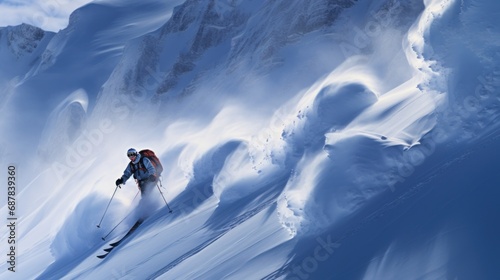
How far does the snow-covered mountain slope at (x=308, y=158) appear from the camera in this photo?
6562 mm

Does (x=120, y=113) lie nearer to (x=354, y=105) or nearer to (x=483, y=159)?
(x=354, y=105)

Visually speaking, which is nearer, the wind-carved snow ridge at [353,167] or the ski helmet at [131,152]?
the wind-carved snow ridge at [353,167]

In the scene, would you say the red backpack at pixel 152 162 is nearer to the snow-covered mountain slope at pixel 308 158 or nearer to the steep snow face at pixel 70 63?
the snow-covered mountain slope at pixel 308 158

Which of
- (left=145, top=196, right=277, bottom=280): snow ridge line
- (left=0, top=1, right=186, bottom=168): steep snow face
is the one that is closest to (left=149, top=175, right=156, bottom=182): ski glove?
(left=145, top=196, right=277, bottom=280): snow ridge line

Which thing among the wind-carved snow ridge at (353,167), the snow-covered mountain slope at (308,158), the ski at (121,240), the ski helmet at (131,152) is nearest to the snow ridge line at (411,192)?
the snow-covered mountain slope at (308,158)

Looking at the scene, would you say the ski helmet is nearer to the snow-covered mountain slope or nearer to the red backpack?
the red backpack

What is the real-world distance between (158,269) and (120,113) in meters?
29.0

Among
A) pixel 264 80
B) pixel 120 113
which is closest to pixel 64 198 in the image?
pixel 120 113

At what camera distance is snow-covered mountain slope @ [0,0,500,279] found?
6.56m

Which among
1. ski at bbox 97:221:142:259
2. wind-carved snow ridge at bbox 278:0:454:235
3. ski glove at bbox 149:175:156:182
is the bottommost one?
wind-carved snow ridge at bbox 278:0:454:235

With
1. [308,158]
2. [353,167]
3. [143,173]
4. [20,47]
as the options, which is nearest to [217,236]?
[308,158]

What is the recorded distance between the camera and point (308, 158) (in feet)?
28.2

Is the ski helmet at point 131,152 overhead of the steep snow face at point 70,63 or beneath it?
beneath

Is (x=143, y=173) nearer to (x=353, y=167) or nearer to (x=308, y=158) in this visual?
(x=308, y=158)
